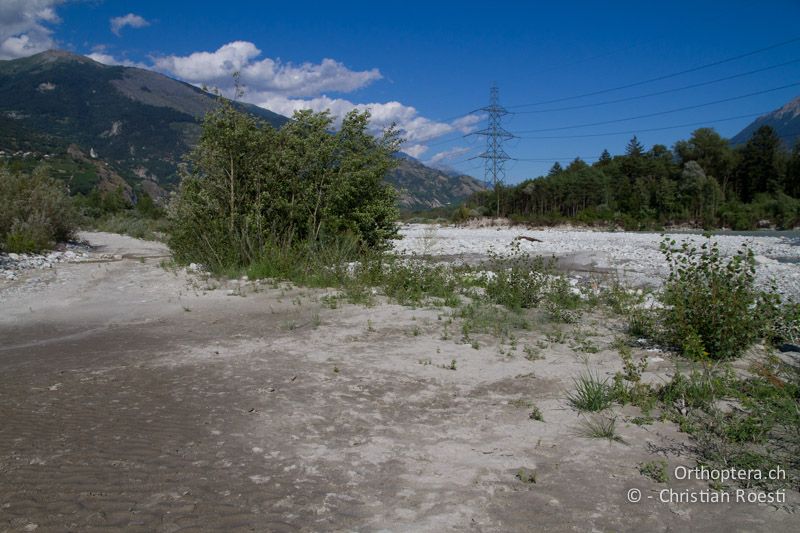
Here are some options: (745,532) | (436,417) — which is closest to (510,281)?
(436,417)

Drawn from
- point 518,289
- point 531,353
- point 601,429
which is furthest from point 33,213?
point 601,429

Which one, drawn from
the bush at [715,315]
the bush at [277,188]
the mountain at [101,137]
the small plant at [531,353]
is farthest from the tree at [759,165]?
the small plant at [531,353]

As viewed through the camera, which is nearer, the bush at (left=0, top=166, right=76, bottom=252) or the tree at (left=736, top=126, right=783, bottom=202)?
the bush at (left=0, top=166, right=76, bottom=252)

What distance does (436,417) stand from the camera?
16.1 ft

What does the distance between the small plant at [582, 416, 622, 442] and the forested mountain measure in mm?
45752

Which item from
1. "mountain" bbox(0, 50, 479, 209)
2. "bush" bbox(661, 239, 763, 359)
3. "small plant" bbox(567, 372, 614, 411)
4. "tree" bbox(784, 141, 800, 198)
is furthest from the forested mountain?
"small plant" bbox(567, 372, 614, 411)

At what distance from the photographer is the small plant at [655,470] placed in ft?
12.0

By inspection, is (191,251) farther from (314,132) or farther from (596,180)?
(596,180)

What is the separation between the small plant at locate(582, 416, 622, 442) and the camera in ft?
14.2

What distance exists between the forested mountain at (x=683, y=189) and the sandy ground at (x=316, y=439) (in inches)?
1796

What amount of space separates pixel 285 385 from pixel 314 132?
1001 cm

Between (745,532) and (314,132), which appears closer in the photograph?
(745,532)

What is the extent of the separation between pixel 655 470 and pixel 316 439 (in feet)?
8.46

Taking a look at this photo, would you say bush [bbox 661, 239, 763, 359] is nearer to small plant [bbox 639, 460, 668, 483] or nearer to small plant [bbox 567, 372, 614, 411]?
small plant [bbox 567, 372, 614, 411]
